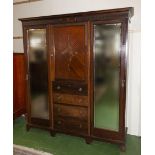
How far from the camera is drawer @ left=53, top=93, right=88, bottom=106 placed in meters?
2.72

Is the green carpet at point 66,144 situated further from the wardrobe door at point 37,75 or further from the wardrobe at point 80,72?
the wardrobe door at point 37,75

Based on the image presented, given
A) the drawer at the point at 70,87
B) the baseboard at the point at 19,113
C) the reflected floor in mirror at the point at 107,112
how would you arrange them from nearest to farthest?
the reflected floor in mirror at the point at 107,112 < the drawer at the point at 70,87 < the baseboard at the point at 19,113

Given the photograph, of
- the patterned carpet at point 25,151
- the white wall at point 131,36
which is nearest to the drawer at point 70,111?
the patterned carpet at point 25,151

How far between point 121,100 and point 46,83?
116 centimetres

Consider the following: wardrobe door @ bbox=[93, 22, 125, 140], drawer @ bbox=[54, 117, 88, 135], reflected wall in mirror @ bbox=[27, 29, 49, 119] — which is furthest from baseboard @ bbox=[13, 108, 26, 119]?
wardrobe door @ bbox=[93, 22, 125, 140]

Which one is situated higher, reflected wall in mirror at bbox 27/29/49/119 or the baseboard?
reflected wall in mirror at bbox 27/29/49/119

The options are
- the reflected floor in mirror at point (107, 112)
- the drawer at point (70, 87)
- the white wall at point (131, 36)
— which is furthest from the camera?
the white wall at point (131, 36)

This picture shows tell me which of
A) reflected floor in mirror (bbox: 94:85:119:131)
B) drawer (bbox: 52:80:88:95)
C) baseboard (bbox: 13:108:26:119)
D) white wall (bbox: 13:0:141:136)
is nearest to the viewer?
reflected floor in mirror (bbox: 94:85:119:131)

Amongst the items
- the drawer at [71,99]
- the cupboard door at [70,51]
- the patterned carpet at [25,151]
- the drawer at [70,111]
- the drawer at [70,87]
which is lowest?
the patterned carpet at [25,151]

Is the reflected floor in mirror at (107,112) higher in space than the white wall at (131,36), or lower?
lower

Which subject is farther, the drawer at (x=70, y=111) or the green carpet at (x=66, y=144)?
the drawer at (x=70, y=111)

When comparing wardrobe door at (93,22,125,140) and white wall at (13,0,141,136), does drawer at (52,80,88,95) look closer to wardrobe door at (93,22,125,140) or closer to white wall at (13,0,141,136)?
wardrobe door at (93,22,125,140)

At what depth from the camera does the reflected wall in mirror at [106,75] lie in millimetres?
2514

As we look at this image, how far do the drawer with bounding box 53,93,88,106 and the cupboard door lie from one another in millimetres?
256
